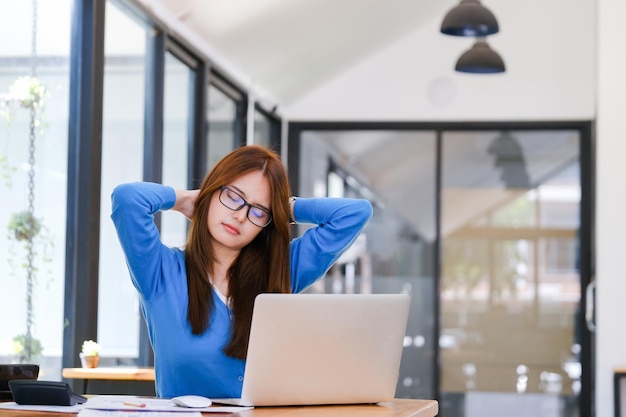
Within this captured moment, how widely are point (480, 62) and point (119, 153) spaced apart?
2.12 metres

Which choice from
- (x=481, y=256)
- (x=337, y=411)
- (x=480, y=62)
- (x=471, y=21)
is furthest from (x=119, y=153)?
(x=481, y=256)

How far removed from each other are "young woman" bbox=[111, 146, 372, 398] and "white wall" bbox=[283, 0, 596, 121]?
17.0 ft

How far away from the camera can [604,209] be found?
6.50 meters

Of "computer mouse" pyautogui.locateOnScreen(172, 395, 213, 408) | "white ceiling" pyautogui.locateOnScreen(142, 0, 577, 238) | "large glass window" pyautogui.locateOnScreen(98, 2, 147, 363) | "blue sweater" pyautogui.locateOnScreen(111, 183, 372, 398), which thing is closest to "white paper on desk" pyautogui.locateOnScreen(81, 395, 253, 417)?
"computer mouse" pyautogui.locateOnScreen(172, 395, 213, 408)

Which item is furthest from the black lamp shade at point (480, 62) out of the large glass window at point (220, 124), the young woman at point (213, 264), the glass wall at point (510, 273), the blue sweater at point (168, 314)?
the blue sweater at point (168, 314)

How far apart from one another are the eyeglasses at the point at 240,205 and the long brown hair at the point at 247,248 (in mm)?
27

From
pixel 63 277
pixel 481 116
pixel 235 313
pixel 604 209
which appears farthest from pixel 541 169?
pixel 235 313

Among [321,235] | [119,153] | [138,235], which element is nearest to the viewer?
[138,235]

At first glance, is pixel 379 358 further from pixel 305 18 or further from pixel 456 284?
pixel 456 284

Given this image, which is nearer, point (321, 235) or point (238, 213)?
point (238, 213)

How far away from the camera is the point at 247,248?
8.24ft

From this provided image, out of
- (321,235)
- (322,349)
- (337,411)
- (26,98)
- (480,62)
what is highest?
(480,62)

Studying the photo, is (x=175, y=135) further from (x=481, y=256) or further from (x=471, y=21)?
(x=481, y=256)

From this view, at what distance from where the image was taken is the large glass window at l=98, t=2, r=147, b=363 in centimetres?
447
